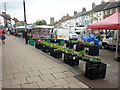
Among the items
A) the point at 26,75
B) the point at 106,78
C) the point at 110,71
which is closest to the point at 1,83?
the point at 26,75

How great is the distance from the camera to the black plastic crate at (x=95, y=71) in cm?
423

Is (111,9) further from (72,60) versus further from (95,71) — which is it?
(95,71)

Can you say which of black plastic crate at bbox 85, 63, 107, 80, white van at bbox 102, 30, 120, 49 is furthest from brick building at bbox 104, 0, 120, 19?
black plastic crate at bbox 85, 63, 107, 80

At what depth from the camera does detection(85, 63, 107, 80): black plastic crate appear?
423cm

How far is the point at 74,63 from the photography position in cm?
578

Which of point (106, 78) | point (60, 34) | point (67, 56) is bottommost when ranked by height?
point (106, 78)

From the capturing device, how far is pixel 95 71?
13.9ft

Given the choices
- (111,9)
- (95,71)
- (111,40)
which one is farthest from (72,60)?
(111,9)

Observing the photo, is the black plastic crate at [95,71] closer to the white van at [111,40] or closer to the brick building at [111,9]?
the white van at [111,40]

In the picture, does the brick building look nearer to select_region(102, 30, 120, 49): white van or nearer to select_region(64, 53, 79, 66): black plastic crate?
select_region(102, 30, 120, 49): white van

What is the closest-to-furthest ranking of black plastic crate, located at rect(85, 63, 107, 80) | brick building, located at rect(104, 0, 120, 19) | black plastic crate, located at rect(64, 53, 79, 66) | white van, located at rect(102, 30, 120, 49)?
black plastic crate, located at rect(85, 63, 107, 80), black plastic crate, located at rect(64, 53, 79, 66), white van, located at rect(102, 30, 120, 49), brick building, located at rect(104, 0, 120, 19)

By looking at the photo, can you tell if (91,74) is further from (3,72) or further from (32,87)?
(3,72)

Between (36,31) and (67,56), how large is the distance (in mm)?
14174

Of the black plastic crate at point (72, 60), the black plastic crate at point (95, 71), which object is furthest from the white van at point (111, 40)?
the black plastic crate at point (95, 71)
